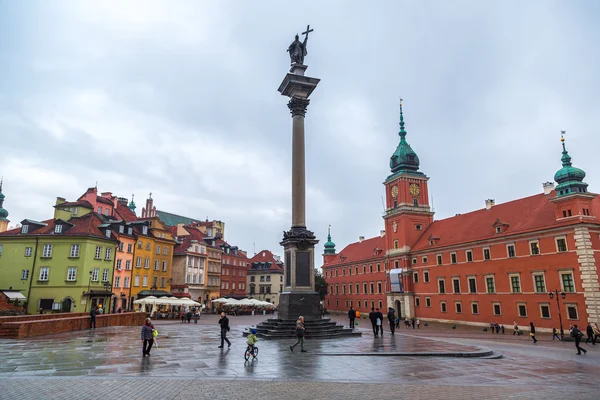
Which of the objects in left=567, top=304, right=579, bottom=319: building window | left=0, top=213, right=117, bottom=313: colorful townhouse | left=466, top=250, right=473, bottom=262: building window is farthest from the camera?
left=466, top=250, right=473, bottom=262: building window

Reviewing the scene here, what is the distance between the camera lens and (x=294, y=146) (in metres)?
23.9

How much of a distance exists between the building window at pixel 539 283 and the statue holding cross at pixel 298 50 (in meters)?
33.2

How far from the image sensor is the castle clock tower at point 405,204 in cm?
6650

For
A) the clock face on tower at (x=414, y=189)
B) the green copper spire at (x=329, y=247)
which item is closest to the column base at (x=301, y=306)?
the clock face on tower at (x=414, y=189)

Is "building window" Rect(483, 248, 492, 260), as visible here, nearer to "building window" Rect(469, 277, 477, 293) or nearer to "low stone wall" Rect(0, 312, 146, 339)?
"building window" Rect(469, 277, 477, 293)

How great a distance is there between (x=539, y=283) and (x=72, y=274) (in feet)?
159

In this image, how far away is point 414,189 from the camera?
68.9 m

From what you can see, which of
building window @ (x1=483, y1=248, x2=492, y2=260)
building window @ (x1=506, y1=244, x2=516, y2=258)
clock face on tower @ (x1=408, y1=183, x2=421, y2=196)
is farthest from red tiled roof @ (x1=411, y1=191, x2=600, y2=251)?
clock face on tower @ (x1=408, y1=183, x2=421, y2=196)

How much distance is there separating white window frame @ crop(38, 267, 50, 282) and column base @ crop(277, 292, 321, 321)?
34248 millimetres

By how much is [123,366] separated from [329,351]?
23.8 feet

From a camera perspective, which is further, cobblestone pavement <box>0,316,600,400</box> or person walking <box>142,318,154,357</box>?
person walking <box>142,318,154,357</box>

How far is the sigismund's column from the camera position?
70.1 feet

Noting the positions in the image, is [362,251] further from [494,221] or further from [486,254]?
[486,254]

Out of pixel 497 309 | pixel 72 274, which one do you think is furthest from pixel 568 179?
pixel 72 274
